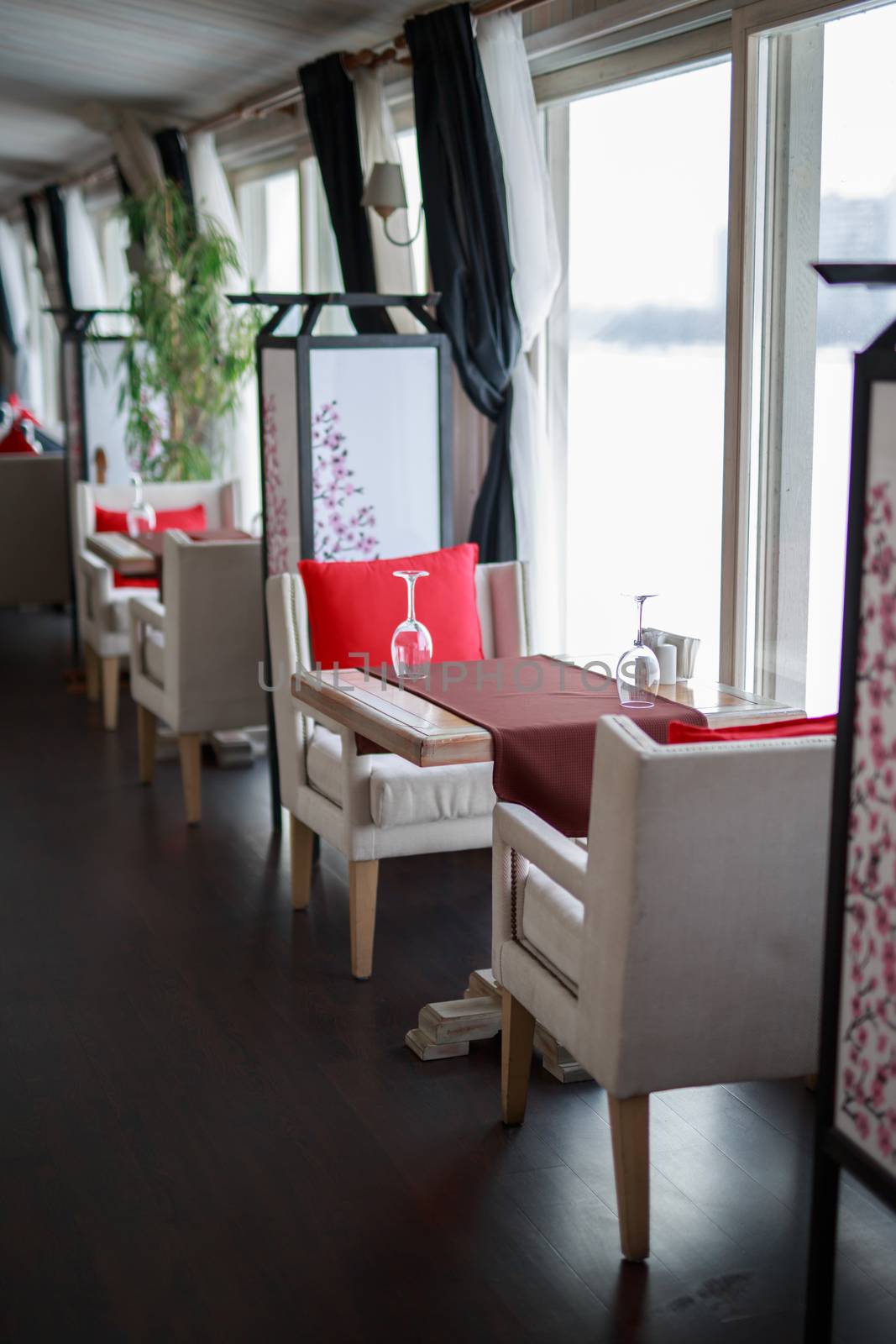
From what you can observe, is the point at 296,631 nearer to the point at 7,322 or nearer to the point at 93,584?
the point at 93,584

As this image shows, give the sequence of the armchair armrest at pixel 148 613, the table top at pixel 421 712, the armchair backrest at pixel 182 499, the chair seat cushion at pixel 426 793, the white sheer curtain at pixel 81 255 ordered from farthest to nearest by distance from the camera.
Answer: the white sheer curtain at pixel 81 255 → the armchair backrest at pixel 182 499 → the armchair armrest at pixel 148 613 → the chair seat cushion at pixel 426 793 → the table top at pixel 421 712

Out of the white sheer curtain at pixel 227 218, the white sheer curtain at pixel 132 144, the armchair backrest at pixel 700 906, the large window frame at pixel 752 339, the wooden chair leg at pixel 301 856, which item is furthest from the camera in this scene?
the white sheer curtain at pixel 132 144

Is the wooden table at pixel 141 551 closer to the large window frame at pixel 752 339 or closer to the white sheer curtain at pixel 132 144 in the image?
the large window frame at pixel 752 339

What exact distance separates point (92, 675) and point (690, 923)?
4739 mm

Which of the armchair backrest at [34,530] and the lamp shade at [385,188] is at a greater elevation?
the lamp shade at [385,188]

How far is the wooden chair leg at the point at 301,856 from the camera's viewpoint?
3.91m

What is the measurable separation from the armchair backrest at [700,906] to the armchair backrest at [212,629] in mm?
2609

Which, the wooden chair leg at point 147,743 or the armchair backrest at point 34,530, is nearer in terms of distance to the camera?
the wooden chair leg at point 147,743

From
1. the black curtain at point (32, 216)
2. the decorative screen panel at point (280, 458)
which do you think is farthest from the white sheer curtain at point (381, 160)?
the black curtain at point (32, 216)

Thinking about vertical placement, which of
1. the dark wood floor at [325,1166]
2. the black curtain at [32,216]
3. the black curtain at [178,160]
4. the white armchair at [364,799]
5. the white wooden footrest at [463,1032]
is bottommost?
the dark wood floor at [325,1166]

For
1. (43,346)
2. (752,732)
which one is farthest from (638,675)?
(43,346)

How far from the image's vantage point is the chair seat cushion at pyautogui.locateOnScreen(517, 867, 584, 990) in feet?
7.89

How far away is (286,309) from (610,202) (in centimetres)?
114

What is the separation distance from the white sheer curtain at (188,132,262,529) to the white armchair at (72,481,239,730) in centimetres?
44
